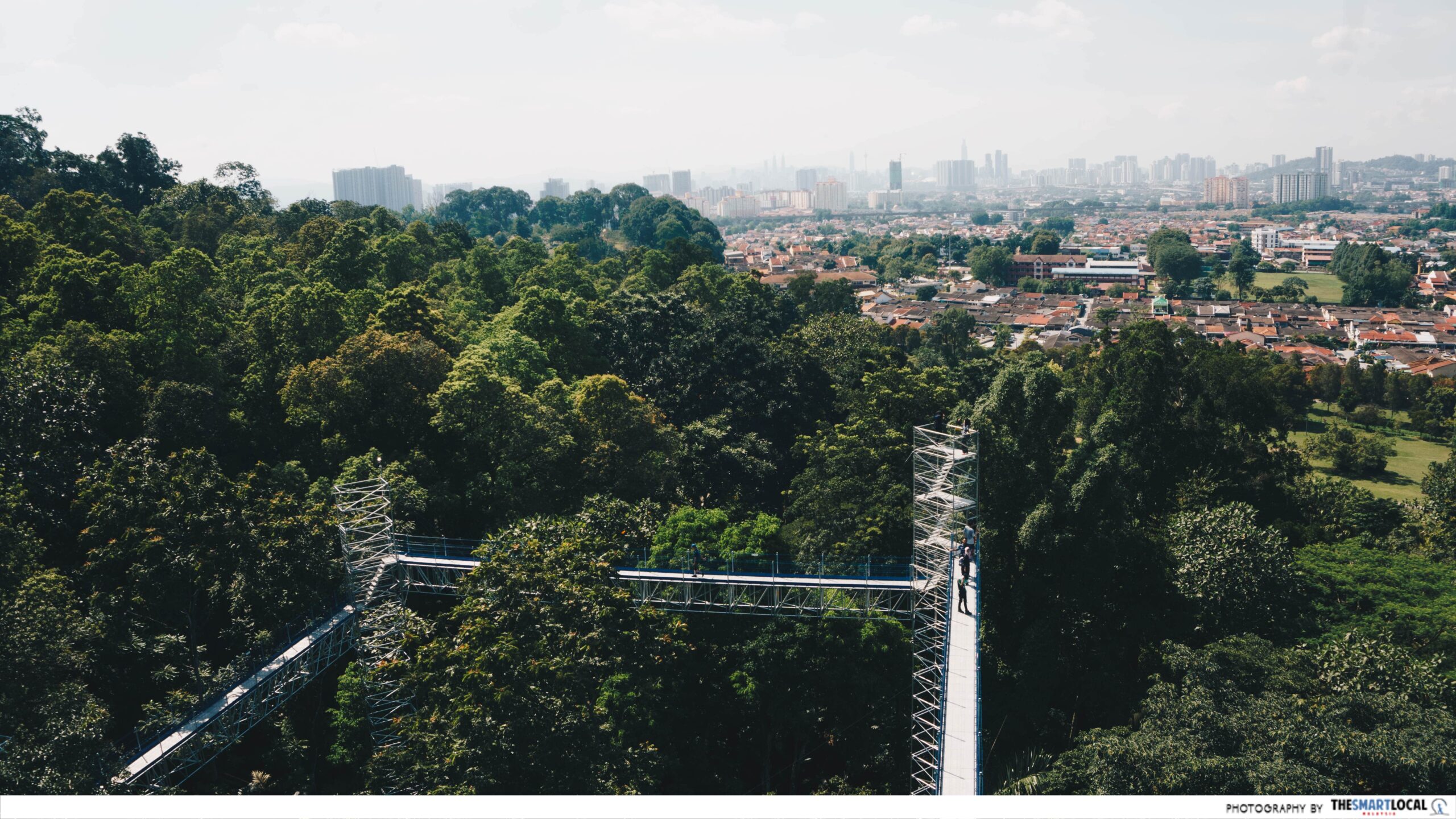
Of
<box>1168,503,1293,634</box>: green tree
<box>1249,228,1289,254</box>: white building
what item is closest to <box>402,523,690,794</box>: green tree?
<box>1168,503,1293,634</box>: green tree

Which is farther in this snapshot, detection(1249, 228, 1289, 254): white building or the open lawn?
detection(1249, 228, 1289, 254): white building

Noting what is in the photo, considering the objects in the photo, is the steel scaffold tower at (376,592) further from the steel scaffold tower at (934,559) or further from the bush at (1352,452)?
the bush at (1352,452)

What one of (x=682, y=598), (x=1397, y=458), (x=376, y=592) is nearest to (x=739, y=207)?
(x=1397, y=458)

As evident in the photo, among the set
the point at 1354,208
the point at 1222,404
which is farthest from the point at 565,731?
the point at 1354,208

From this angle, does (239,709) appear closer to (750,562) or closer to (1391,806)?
(750,562)

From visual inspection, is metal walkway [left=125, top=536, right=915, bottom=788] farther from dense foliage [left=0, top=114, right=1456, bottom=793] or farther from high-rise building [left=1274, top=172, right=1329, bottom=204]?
high-rise building [left=1274, top=172, right=1329, bottom=204]

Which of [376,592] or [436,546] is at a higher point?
[436,546]
